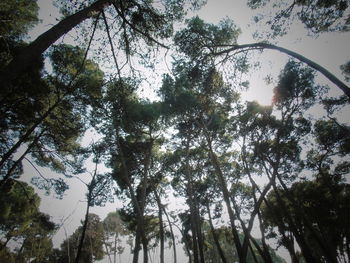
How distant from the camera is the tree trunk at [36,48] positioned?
309 centimetres

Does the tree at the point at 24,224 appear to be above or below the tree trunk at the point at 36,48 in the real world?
above

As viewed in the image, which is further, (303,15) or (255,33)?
(255,33)

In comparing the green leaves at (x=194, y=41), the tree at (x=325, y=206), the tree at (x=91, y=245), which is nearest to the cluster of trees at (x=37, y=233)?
the tree at (x=91, y=245)

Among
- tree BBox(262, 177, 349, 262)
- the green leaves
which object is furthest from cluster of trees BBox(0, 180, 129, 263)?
tree BBox(262, 177, 349, 262)

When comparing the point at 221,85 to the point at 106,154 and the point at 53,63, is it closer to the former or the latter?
the point at 53,63

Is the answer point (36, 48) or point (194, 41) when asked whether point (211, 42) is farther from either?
point (36, 48)

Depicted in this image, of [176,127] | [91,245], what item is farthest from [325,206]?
[91,245]

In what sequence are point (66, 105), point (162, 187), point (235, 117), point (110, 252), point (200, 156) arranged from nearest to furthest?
point (66, 105)
point (235, 117)
point (200, 156)
point (162, 187)
point (110, 252)

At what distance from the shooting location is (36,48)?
3.58 metres

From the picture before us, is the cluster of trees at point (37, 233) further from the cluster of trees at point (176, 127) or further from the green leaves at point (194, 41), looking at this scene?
the green leaves at point (194, 41)

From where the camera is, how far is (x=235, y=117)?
17.4m

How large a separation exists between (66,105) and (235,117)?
43.2ft

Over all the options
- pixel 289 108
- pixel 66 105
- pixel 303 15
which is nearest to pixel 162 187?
pixel 66 105

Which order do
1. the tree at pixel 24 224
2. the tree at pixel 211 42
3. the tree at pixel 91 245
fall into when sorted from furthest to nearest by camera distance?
the tree at pixel 91 245 → the tree at pixel 24 224 → the tree at pixel 211 42
